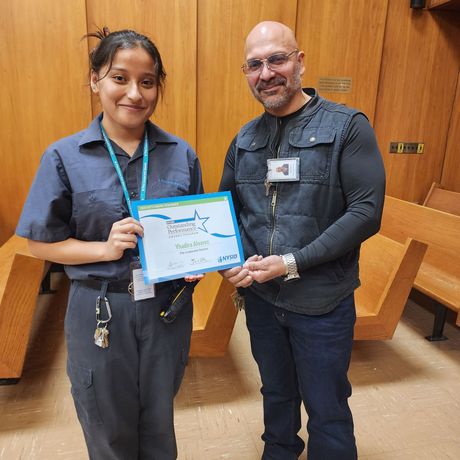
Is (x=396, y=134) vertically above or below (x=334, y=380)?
above

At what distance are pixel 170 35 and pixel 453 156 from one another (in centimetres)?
295

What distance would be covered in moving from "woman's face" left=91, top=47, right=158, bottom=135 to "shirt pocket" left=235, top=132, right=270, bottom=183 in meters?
0.40

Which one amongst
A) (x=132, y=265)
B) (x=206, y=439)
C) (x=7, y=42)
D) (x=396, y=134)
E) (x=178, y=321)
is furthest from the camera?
(x=396, y=134)

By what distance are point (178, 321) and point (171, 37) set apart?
261 centimetres

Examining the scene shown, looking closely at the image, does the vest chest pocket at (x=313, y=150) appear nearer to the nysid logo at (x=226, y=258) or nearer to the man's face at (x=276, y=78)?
the man's face at (x=276, y=78)

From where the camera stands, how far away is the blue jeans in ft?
4.14

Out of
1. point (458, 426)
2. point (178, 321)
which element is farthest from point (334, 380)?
point (458, 426)

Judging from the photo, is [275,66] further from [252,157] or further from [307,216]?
[307,216]

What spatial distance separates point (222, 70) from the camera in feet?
10.5

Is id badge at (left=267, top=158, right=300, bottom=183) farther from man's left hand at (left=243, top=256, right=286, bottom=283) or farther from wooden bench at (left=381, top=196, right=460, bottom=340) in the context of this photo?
wooden bench at (left=381, top=196, right=460, bottom=340)

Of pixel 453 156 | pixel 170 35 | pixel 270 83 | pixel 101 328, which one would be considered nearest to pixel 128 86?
pixel 270 83

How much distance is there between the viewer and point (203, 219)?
1145mm

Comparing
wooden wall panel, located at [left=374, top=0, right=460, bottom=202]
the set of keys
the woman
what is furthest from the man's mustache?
wooden wall panel, located at [left=374, top=0, right=460, bottom=202]

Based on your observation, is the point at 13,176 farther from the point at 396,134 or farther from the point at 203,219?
the point at 396,134
